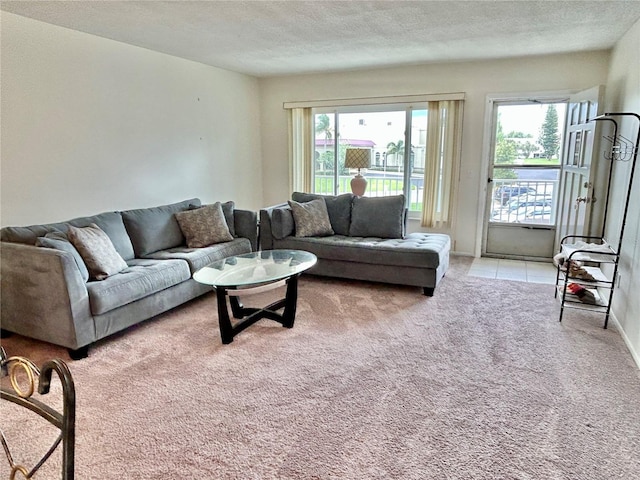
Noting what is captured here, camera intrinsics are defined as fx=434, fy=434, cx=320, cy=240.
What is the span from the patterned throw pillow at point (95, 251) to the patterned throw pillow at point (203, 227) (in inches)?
37.4

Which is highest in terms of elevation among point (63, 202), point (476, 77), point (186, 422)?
point (476, 77)

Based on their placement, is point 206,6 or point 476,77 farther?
point 476,77

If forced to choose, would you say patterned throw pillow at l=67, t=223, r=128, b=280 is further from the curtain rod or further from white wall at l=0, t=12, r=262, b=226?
the curtain rod

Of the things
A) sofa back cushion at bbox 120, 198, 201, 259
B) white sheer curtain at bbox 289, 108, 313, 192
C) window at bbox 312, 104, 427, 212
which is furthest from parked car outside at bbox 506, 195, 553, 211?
sofa back cushion at bbox 120, 198, 201, 259

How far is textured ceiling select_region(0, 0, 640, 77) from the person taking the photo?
10.2 feet

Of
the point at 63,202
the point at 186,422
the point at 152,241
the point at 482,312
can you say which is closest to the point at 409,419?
the point at 186,422

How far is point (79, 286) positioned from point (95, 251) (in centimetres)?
45

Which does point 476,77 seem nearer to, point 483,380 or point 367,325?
point 367,325

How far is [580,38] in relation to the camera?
4.04 meters

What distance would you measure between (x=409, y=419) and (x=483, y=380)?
644 millimetres

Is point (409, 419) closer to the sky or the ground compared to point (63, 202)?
closer to the ground

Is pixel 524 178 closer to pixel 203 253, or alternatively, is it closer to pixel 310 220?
pixel 310 220

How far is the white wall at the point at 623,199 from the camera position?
3055mm

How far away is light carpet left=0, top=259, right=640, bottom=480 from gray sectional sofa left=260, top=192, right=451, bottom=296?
531 millimetres
